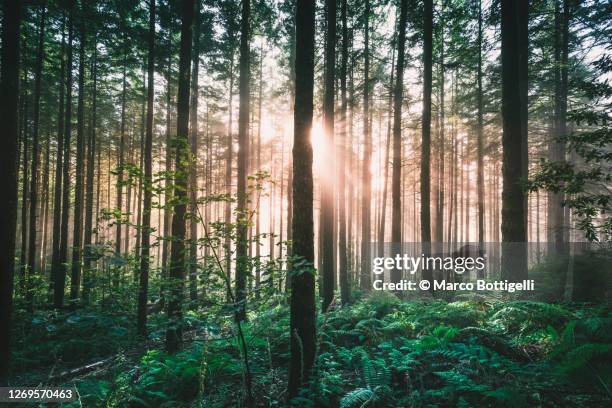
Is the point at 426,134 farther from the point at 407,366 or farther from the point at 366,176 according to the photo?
the point at 407,366

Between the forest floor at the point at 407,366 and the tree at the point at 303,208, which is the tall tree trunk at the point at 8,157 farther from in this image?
the tree at the point at 303,208

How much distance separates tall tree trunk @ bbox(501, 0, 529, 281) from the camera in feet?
23.0

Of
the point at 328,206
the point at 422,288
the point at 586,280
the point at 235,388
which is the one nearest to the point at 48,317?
the point at 235,388

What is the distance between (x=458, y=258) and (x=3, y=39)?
56.0 ft

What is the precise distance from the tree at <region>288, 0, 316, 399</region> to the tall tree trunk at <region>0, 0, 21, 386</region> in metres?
7.20

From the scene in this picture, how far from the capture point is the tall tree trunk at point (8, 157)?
21.2ft

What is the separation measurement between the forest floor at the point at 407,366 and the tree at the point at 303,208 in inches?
17.0

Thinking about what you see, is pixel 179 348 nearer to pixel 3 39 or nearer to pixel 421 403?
pixel 421 403

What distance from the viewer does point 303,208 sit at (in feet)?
14.9

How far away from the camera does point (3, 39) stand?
6.41 metres

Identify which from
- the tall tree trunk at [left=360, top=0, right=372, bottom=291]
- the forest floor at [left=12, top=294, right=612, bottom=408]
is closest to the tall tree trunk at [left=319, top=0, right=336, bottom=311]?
the forest floor at [left=12, top=294, right=612, bottom=408]

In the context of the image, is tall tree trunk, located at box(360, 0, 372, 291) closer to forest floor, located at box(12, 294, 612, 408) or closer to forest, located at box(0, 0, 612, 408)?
forest, located at box(0, 0, 612, 408)

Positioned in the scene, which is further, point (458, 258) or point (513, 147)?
point (458, 258)

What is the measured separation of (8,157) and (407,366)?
388 inches
